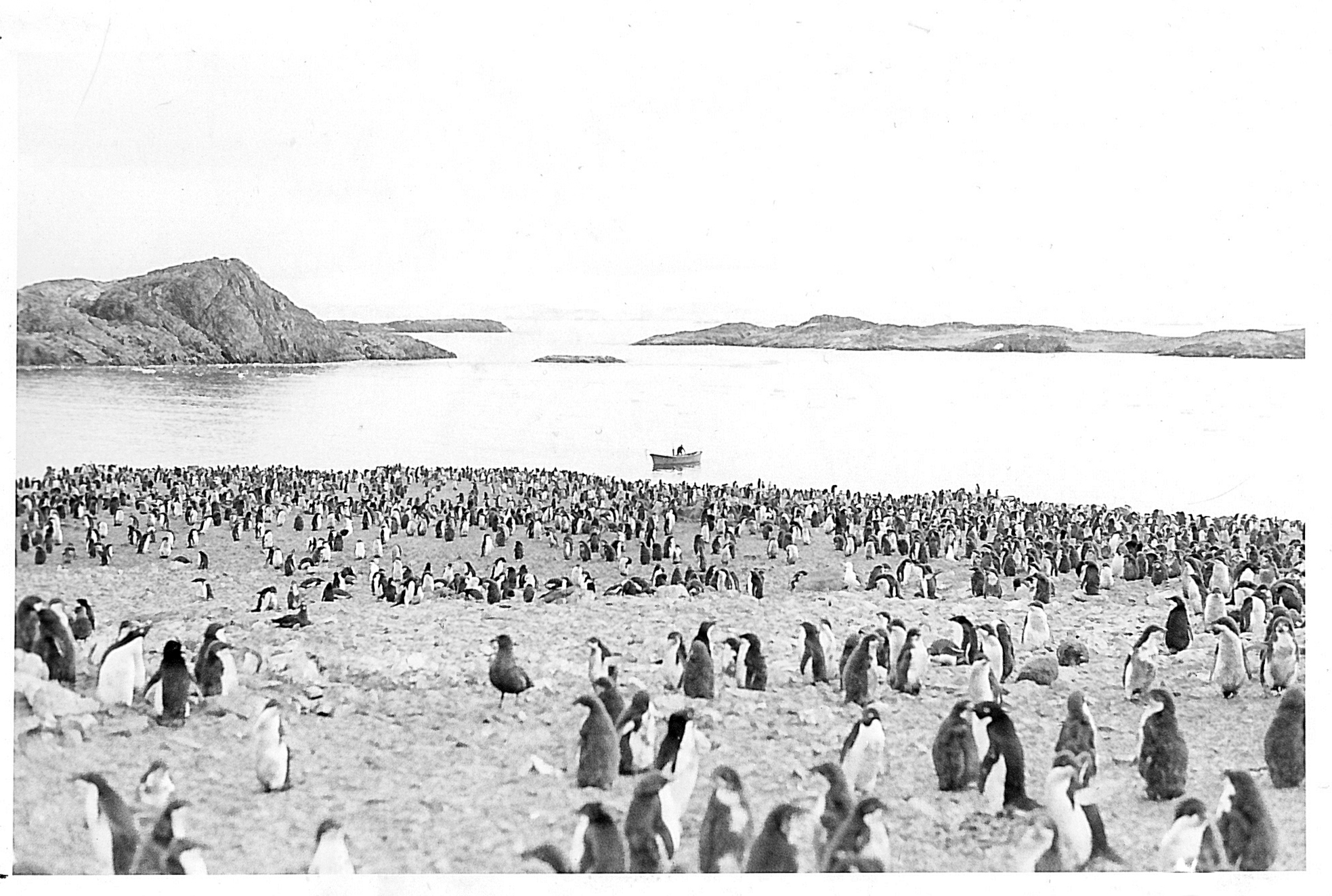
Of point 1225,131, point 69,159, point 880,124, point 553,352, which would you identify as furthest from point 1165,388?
point 69,159

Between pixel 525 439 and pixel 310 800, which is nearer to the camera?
pixel 310 800

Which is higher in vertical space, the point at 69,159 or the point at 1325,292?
the point at 69,159

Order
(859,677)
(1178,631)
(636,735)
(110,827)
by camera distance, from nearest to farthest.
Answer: (110,827) < (636,735) < (859,677) < (1178,631)

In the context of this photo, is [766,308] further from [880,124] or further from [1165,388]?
[1165,388]

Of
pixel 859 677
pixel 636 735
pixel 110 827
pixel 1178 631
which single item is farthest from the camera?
pixel 1178 631

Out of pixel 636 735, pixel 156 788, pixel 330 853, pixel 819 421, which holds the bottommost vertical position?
pixel 330 853

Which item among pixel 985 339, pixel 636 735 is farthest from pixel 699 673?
pixel 985 339

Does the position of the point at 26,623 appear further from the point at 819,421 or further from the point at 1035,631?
the point at 1035,631
